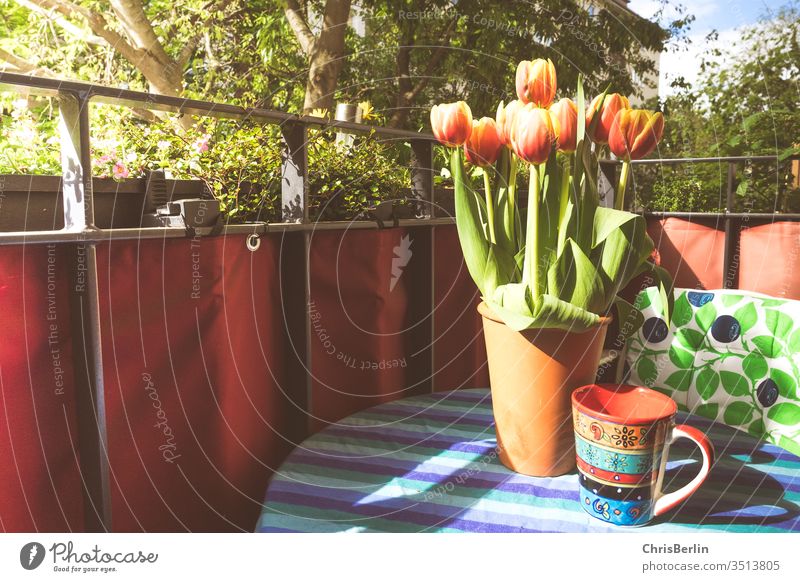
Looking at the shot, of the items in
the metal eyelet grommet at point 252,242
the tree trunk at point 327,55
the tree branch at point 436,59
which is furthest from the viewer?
the tree branch at point 436,59

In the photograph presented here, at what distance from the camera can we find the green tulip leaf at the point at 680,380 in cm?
119

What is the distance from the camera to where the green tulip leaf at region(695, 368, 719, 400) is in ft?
3.71

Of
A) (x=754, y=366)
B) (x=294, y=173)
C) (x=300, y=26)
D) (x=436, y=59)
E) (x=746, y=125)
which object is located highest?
(x=300, y=26)

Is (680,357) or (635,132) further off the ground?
(635,132)

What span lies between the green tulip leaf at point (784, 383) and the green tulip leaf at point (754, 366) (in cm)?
2

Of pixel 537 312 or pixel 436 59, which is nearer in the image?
pixel 537 312

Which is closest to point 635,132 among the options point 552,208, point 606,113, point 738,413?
point 606,113

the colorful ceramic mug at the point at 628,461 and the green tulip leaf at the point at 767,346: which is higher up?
the green tulip leaf at the point at 767,346

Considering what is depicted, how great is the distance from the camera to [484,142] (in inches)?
32.7

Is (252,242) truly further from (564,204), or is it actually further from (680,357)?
(680,357)

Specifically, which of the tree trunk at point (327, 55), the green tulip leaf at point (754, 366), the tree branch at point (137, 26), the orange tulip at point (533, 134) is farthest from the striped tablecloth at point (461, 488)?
the tree branch at point (137, 26)

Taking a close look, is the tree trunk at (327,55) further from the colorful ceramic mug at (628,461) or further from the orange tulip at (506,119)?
the colorful ceramic mug at (628,461)

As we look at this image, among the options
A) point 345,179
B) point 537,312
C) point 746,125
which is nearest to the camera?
point 537,312

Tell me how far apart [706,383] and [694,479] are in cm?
52
